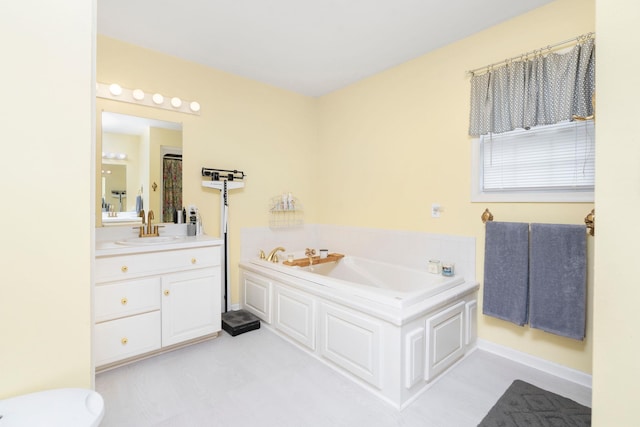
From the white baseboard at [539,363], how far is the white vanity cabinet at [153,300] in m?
2.30

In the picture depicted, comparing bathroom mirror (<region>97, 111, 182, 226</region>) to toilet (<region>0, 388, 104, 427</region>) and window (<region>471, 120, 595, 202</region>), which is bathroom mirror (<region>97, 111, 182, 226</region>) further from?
window (<region>471, 120, 595, 202</region>)

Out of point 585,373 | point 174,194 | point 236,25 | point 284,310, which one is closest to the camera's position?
point 585,373

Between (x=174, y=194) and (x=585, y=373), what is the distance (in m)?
3.52

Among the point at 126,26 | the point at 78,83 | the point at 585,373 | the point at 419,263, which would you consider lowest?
the point at 585,373

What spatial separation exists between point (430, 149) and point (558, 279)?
1.41m

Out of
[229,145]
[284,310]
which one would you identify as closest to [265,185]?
[229,145]

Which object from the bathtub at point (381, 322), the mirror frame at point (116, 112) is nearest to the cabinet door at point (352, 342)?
the bathtub at point (381, 322)

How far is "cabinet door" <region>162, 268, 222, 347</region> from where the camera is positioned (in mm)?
2377

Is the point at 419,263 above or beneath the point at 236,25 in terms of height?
beneath

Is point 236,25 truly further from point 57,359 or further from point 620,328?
point 620,328

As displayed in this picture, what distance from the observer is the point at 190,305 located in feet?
8.16

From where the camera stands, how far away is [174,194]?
288 centimetres

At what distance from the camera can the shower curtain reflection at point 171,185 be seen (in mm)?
2840

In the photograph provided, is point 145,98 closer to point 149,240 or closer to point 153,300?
point 149,240
